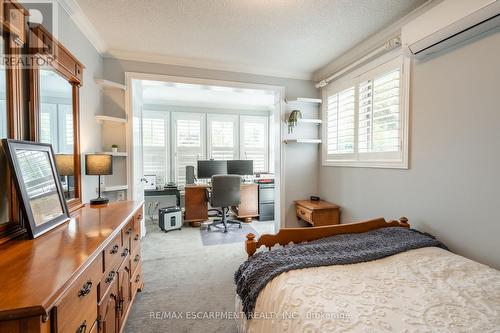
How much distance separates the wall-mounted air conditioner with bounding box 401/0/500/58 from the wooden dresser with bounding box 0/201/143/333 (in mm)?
2507

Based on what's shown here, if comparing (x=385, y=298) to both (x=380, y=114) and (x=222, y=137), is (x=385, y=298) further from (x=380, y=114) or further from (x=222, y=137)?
(x=222, y=137)

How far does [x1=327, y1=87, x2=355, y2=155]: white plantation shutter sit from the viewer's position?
113 inches

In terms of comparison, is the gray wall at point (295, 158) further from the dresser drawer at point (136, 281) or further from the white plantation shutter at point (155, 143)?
the white plantation shutter at point (155, 143)

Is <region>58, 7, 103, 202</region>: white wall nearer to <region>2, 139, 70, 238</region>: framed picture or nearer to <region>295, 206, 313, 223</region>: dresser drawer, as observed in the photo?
<region>2, 139, 70, 238</region>: framed picture

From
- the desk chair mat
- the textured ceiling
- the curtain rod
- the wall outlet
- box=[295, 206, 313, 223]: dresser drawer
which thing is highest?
the textured ceiling

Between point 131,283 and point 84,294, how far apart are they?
98 centimetres

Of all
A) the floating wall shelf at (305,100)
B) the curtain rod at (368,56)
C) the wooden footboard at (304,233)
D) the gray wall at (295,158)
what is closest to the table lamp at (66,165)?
the wooden footboard at (304,233)

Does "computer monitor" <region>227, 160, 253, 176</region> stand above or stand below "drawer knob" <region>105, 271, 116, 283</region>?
above

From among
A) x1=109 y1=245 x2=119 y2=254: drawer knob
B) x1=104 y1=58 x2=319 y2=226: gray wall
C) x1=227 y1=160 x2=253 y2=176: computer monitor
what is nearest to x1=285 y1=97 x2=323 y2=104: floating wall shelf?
x1=104 y1=58 x2=319 y2=226: gray wall

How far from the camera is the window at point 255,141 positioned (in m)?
5.55

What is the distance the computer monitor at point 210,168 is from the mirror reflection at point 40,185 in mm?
3152

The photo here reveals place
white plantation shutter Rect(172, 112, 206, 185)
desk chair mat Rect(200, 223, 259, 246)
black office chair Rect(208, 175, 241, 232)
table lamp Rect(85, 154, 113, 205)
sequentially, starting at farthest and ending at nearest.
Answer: white plantation shutter Rect(172, 112, 206, 185) → black office chair Rect(208, 175, 241, 232) → desk chair mat Rect(200, 223, 259, 246) → table lamp Rect(85, 154, 113, 205)


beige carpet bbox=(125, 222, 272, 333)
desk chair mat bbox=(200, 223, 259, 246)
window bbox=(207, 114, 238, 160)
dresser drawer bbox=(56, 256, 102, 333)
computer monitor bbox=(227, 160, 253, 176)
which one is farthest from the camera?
window bbox=(207, 114, 238, 160)

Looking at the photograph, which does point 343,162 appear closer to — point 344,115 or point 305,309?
point 344,115
